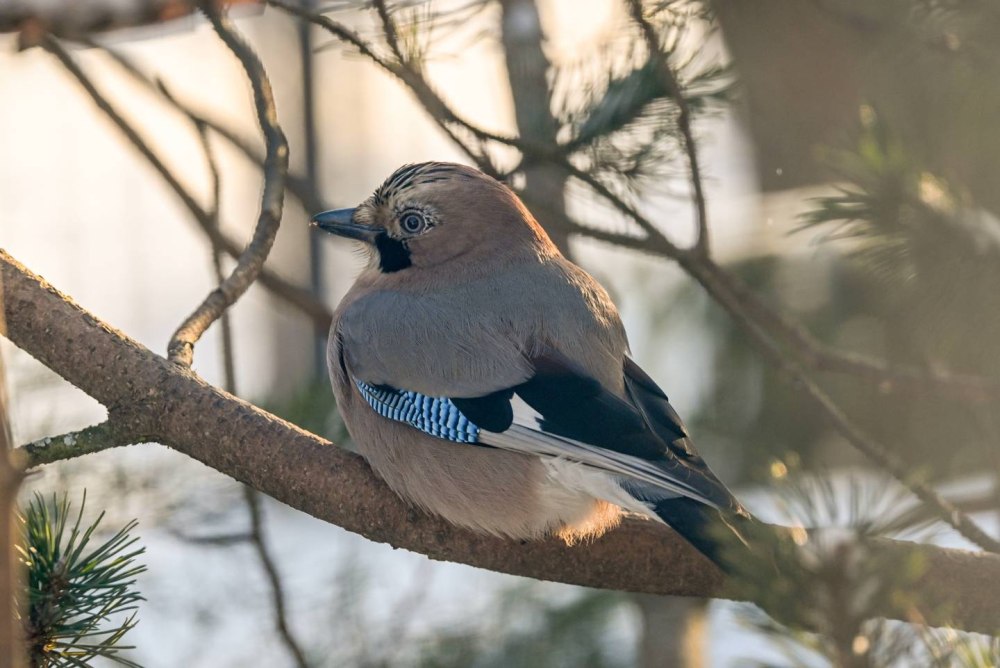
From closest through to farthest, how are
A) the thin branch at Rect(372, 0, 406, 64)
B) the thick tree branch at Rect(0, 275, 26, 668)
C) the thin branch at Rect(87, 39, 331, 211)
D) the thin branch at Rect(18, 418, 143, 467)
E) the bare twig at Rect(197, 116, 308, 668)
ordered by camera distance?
the thick tree branch at Rect(0, 275, 26, 668) < the thin branch at Rect(18, 418, 143, 467) < the thin branch at Rect(372, 0, 406, 64) < the bare twig at Rect(197, 116, 308, 668) < the thin branch at Rect(87, 39, 331, 211)

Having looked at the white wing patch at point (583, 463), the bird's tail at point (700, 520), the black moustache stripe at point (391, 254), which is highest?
the black moustache stripe at point (391, 254)

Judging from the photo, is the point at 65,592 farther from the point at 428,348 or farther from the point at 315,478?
the point at 428,348

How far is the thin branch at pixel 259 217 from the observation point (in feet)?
6.01

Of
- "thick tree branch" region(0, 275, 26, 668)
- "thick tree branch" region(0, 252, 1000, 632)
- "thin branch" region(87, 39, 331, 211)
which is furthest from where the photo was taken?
"thin branch" region(87, 39, 331, 211)

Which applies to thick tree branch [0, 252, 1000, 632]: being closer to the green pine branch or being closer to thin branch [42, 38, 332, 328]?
the green pine branch

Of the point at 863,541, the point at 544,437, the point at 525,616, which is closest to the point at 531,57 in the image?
the point at 544,437

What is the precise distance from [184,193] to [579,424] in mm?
1078

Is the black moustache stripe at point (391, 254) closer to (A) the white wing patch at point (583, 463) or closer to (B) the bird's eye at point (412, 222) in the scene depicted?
(B) the bird's eye at point (412, 222)

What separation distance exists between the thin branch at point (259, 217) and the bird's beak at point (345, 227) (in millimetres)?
291

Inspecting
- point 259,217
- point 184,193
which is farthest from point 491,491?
point 184,193

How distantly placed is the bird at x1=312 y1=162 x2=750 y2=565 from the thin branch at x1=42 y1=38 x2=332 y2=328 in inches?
9.2

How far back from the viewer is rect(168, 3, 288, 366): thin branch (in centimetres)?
183

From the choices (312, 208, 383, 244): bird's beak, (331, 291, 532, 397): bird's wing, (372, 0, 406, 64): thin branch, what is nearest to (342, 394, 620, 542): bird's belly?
(331, 291, 532, 397): bird's wing

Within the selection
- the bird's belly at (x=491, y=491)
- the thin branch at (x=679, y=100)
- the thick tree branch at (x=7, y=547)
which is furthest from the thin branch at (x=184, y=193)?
the thick tree branch at (x=7, y=547)
